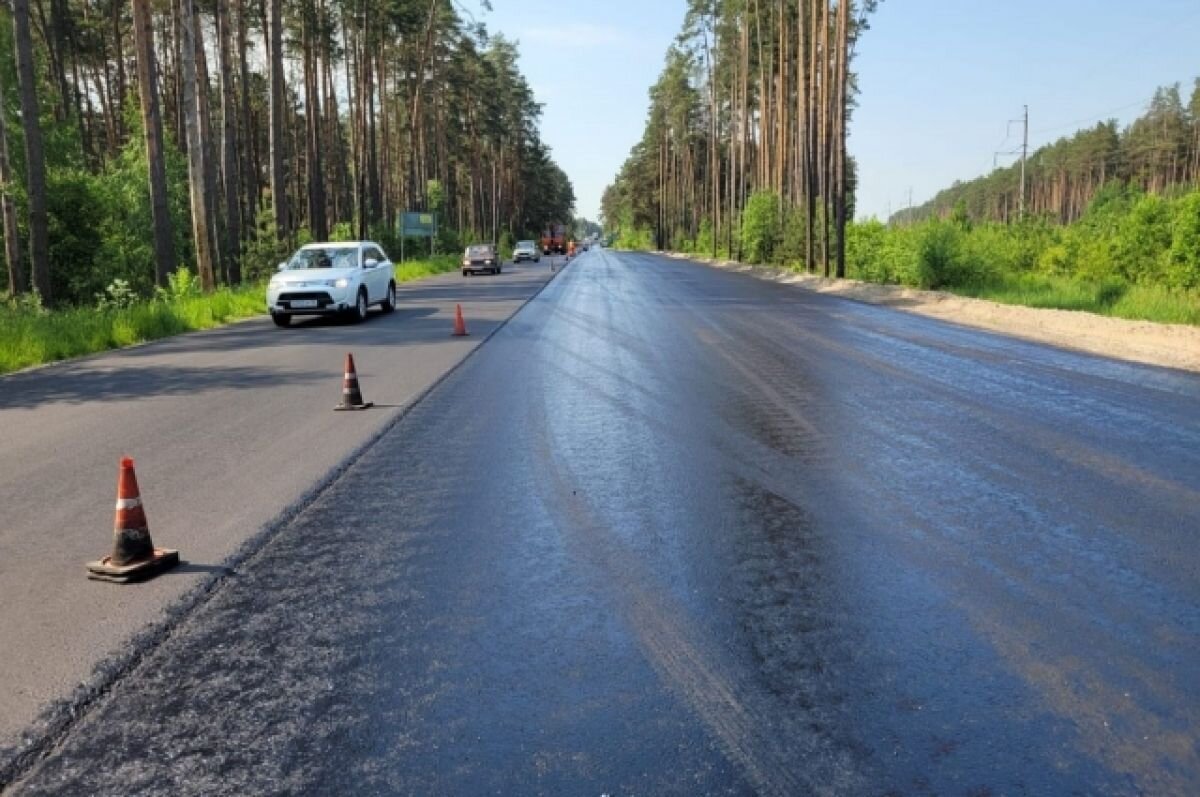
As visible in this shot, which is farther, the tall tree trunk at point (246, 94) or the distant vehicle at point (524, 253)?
the distant vehicle at point (524, 253)

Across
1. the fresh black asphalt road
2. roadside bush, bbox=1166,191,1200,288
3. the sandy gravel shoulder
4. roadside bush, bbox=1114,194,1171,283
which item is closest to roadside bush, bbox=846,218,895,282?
the sandy gravel shoulder

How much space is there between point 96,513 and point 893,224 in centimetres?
3489

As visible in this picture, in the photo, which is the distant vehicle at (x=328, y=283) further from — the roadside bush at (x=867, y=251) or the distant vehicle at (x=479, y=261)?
the distant vehicle at (x=479, y=261)

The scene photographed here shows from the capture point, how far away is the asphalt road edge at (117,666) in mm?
3211

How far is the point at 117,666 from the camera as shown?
3.92 m

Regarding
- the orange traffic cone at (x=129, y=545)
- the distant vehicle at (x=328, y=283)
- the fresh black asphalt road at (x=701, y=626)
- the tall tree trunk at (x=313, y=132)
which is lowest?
the fresh black asphalt road at (x=701, y=626)

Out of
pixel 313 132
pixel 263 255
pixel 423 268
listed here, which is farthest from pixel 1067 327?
pixel 423 268

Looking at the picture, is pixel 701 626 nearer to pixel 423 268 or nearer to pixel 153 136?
pixel 153 136

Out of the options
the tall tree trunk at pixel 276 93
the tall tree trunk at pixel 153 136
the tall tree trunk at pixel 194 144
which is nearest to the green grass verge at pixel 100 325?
the tall tree trunk at pixel 194 144

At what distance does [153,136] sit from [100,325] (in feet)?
30.0

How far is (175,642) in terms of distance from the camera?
4.18 meters

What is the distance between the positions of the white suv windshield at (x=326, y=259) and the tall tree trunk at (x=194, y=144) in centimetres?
500

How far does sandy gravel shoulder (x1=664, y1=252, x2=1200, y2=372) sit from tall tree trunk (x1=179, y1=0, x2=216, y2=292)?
19.0 m

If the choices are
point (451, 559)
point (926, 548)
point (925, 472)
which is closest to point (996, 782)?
point (926, 548)
